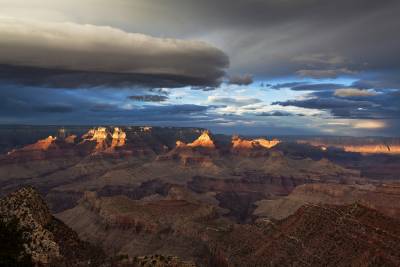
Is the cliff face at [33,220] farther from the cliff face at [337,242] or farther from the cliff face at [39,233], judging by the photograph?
the cliff face at [337,242]

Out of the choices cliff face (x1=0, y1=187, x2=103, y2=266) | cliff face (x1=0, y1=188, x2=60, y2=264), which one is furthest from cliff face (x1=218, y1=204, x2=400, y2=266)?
cliff face (x1=0, y1=188, x2=60, y2=264)

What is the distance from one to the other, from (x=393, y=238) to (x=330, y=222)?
88.9 ft

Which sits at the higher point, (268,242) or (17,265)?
(17,265)

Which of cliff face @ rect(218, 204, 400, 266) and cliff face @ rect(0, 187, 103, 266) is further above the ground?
cliff face @ rect(0, 187, 103, 266)

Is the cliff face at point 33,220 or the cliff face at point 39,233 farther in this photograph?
the cliff face at point 39,233

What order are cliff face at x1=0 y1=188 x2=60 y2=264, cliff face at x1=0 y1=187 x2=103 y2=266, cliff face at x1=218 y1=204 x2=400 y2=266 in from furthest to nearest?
cliff face at x1=218 y1=204 x2=400 y2=266 < cliff face at x1=0 y1=187 x2=103 y2=266 < cliff face at x1=0 y1=188 x2=60 y2=264

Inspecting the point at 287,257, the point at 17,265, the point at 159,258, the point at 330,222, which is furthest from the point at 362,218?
the point at 17,265

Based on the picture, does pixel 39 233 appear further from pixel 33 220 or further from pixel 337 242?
pixel 337 242

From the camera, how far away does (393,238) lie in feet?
545

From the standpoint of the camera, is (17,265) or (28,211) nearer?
(17,265)

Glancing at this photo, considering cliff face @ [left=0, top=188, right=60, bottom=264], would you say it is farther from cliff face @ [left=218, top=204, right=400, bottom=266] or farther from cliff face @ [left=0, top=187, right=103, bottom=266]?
cliff face @ [left=218, top=204, right=400, bottom=266]

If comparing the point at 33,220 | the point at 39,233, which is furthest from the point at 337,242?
the point at 33,220

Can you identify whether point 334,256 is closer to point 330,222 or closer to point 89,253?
point 330,222

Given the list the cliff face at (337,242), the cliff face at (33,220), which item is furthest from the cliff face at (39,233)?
the cliff face at (337,242)
